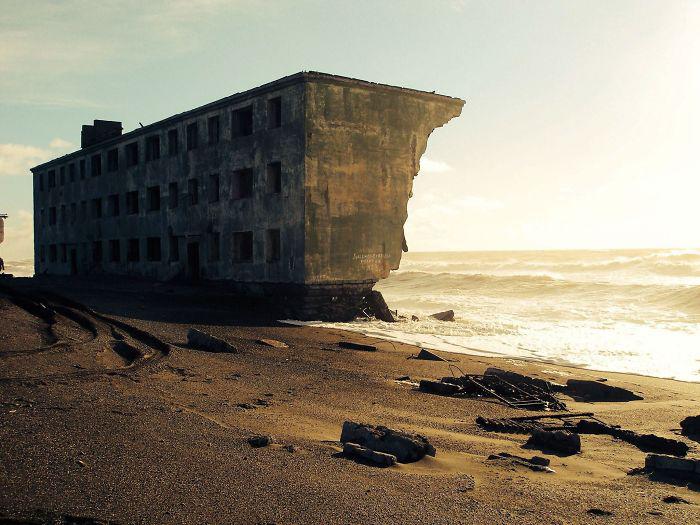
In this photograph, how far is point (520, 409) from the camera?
10211 mm

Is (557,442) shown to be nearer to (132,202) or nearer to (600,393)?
(600,393)

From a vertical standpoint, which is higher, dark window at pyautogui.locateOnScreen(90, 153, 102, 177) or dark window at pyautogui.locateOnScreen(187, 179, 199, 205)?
dark window at pyautogui.locateOnScreen(90, 153, 102, 177)

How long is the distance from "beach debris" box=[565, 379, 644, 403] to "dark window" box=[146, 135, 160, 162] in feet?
79.4

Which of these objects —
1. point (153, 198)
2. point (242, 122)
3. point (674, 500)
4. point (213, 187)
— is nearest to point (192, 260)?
point (213, 187)

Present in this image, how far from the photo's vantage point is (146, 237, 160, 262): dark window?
3158 centimetres

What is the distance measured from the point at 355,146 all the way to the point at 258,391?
14.4 metres

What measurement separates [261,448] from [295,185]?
16462 millimetres

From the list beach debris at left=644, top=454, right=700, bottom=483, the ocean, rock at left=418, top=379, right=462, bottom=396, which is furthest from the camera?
the ocean

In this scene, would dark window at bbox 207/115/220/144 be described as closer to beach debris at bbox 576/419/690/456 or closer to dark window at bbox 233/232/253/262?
dark window at bbox 233/232/253/262

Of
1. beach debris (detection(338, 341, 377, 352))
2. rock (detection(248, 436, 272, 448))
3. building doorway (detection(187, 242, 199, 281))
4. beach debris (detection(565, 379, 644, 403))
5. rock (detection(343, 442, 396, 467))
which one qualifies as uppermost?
building doorway (detection(187, 242, 199, 281))

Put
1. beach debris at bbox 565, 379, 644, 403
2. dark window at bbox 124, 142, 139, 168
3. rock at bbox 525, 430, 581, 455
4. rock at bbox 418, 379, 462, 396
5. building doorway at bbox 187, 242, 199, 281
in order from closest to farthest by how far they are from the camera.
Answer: rock at bbox 525, 430, 581, 455
rock at bbox 418, 379, 462, 396
beach debris at bbox 565, 379, 644, 403
building doorway at bbox 187, 242, 199, 281
dark window at bbox 124, 142, 139, 168

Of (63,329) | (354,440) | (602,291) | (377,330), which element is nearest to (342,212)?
(377,330)

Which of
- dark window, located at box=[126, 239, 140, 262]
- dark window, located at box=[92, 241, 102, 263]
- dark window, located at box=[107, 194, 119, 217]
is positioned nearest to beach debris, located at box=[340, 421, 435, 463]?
dark window, located at box=[126, 239, 140, 262]

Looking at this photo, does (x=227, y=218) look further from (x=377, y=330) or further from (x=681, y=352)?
(x=681, y=352)
